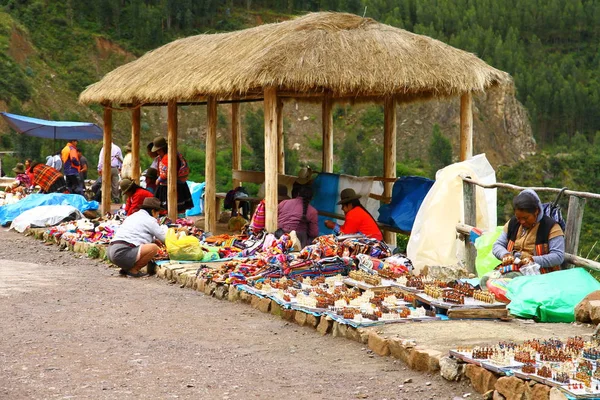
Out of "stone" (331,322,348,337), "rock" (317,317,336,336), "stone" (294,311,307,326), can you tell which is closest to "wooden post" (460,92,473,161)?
"stone" (294,311,307,326)

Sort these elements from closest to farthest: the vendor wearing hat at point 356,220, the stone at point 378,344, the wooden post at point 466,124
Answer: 1. the stone at point 378,344
2. the vendor wearing hat at point 356,220
3. the wooden post at point 466,124

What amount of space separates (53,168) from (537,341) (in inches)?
539

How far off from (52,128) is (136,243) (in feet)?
39.7

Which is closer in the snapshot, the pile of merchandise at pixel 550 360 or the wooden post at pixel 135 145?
the pile of merchandise at pixel 550 360

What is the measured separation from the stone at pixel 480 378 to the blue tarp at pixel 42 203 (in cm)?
1155

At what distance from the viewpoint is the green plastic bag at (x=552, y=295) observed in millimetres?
6922

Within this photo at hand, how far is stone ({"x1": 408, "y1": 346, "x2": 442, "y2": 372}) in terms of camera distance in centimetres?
566

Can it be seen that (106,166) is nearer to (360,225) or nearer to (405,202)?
(405,202)

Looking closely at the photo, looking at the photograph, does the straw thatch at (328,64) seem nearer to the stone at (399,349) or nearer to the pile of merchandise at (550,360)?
the stone at (399,349)

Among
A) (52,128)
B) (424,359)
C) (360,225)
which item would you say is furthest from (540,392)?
(52,128)

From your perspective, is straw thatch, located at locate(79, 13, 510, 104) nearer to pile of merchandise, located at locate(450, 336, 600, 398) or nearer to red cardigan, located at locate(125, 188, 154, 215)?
red cardigan, located at locate(125, 188, 154, 215)

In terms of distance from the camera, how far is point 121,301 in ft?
28.5

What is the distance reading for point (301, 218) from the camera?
10.6 meters

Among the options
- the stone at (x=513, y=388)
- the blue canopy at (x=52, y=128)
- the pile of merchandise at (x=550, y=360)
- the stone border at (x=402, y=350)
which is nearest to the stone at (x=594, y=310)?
the pile of merchandise at (x=550, y=360)
